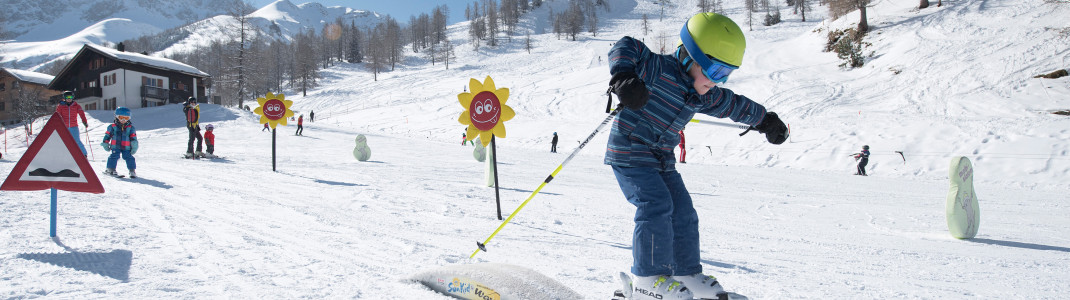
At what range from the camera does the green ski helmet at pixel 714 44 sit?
2600 millimetres

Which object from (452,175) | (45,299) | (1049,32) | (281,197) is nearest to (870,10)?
(1049,32)

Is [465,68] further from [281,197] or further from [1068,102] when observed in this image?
[281,197]

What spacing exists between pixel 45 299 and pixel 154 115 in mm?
36966

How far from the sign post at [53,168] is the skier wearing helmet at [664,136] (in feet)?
14.2

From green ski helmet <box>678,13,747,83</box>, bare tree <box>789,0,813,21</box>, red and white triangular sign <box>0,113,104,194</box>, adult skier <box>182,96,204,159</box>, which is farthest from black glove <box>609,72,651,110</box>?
bare tree <box>789,0,813,21</box>

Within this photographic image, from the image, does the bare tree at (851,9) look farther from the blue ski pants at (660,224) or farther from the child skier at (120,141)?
the child skier at (120,141)

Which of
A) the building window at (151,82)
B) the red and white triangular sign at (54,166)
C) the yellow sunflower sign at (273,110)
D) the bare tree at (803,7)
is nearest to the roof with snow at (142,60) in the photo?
the building window at (151,82)

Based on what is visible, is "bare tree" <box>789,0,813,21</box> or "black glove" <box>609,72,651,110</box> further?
"bare tree" <box>789,0,813,21</box>

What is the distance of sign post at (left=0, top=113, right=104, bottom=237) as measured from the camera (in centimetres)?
410

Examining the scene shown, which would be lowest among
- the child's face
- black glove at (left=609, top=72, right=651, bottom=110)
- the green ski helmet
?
black glove at (left=609, top=72, right=651, bottom=110)

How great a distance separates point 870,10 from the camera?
4578cm

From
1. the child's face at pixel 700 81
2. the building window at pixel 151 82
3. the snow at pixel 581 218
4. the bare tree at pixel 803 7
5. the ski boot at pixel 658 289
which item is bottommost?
the snow at pixel 581 218

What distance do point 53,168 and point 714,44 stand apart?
519cm

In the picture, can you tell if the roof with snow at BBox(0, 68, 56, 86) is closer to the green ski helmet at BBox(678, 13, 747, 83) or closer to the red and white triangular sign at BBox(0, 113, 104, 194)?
the red and white triangular sign at BBox(0, 113, 104, 194)
